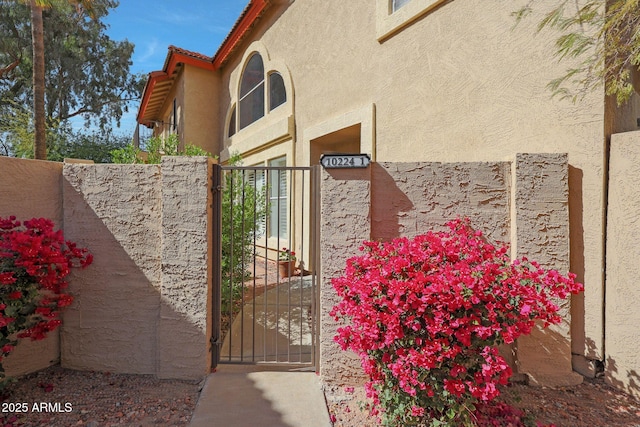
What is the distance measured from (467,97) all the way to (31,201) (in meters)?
5.70

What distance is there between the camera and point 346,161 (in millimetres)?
3812

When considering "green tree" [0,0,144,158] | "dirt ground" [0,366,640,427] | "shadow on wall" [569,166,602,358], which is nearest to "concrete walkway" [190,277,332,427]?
"dirt ground" [0,366,640,427]

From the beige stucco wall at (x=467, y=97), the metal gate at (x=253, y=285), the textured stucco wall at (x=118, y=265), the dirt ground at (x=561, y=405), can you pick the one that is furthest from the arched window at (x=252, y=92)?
the dirt ground at (x=561, y=405)

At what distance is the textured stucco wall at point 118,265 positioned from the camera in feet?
13.3

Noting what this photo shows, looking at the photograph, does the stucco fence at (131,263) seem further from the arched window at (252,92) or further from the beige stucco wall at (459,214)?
the arched window at (252,92)

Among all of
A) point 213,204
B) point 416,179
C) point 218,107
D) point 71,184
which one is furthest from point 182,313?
point 218,107

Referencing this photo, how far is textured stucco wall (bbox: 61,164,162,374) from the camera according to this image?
4062 millimetres

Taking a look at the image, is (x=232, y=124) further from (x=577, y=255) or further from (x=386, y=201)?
(x=577, y=255)

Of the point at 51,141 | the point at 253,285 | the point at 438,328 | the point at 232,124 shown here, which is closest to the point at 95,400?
the point at 253,285

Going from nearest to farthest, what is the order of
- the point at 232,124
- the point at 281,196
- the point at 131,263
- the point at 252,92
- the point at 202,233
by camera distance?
the point at 202,233
the point at 131,263
the point at 281,196
the point at 252,92
the point at 232,124

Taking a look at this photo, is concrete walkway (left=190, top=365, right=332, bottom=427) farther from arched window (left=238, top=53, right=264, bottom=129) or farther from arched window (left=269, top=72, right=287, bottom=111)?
arched window (left=238, top=53, right=264, bottom=129)

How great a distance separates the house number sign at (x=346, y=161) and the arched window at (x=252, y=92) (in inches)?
321

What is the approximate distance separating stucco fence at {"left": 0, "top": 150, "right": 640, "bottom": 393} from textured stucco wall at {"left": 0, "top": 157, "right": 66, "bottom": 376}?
0.01 metres

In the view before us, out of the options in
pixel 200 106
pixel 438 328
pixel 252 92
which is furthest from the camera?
pixel 200 106
